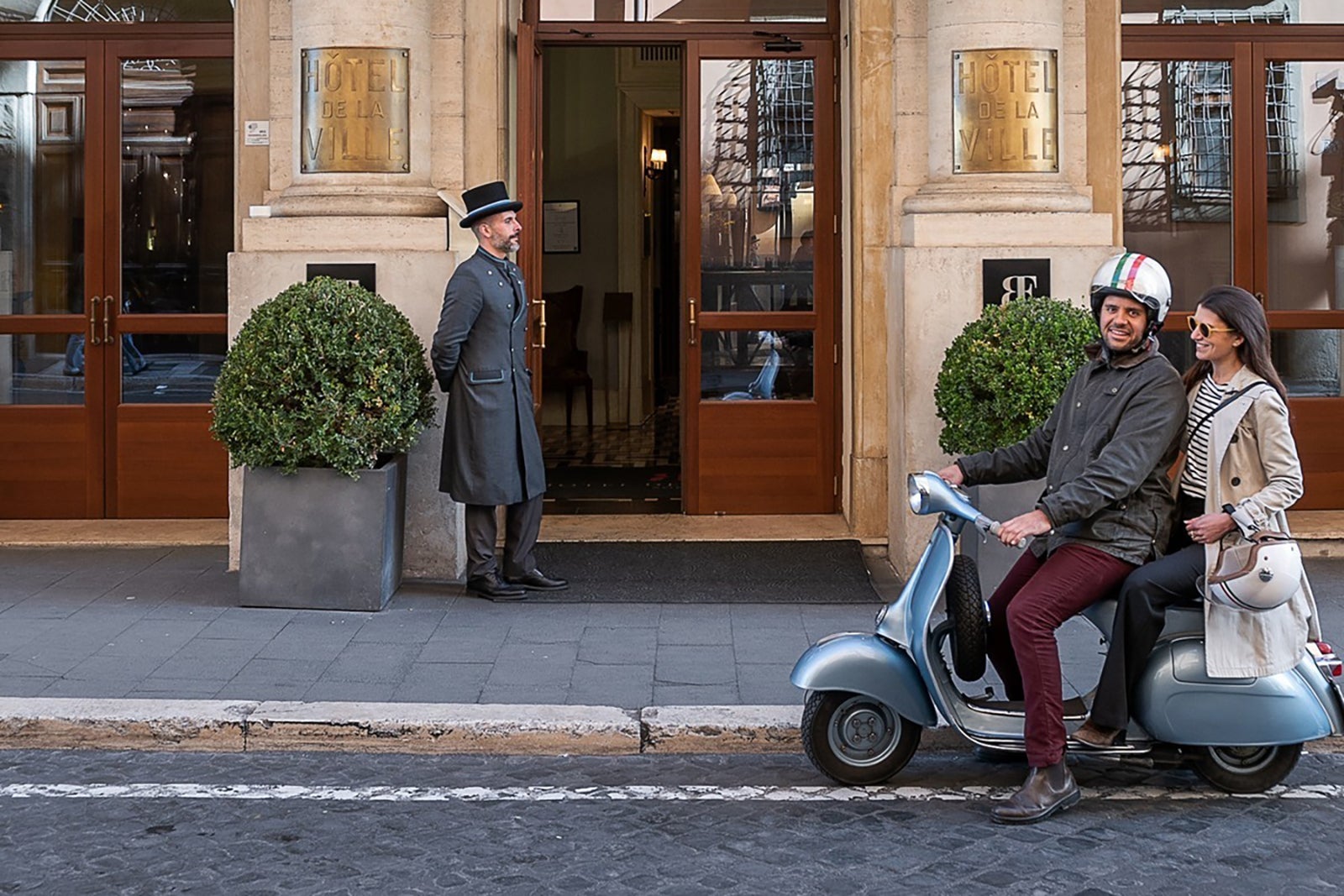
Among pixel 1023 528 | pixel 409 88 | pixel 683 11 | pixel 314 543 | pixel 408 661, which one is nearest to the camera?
pixel 1023 528

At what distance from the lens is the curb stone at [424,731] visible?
6.75 metres

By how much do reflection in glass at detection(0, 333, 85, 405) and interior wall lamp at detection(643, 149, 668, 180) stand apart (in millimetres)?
9529

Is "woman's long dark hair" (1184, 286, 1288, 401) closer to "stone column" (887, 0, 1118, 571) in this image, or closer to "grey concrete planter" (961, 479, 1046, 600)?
"grey concrete planter" (961, 479, 1046, 600)

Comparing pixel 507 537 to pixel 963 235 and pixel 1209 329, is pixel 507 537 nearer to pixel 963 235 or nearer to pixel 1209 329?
pixel 963 235

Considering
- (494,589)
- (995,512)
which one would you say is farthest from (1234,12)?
(494,589)

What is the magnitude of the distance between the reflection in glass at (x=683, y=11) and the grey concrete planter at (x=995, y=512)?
3709 mm

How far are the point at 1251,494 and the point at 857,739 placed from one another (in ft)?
4.91

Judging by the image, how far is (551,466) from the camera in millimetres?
14914

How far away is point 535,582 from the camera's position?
9.59 m

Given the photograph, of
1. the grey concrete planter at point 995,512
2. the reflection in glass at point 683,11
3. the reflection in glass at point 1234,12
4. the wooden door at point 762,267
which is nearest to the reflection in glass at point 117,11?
the reflection in glass at point 683,11

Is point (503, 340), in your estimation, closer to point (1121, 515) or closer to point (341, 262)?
point (341, 262)

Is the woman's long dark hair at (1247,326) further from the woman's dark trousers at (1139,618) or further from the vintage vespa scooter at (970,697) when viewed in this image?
the vintage vespa scooter at (970,697)

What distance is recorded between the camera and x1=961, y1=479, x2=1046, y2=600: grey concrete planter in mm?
9155

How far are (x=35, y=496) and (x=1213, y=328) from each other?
27.1 ft
